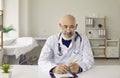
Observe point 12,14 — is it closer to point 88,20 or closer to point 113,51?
point 88,20

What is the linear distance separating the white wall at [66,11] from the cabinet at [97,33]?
0.52 feet

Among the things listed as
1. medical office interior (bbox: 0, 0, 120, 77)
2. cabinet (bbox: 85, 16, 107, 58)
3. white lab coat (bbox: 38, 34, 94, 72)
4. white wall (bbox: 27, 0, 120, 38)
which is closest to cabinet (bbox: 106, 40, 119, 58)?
medical office interior (bbox: 0, 0, 120, 77)

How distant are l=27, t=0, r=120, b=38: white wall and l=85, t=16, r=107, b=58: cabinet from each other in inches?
6.2

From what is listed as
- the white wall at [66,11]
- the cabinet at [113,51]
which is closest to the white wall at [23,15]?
the white wall at [66,11]

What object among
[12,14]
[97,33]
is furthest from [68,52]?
[97,33]

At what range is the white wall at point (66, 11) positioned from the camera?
688cm

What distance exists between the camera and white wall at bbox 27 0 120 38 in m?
6.88

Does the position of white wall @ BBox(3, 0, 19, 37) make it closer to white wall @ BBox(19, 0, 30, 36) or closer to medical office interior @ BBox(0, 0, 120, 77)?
white wall @ BBox(19, 0, 30, 36)

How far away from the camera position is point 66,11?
6.93 m

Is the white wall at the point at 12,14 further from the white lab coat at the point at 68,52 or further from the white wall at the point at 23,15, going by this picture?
the white lab coat at the point at 68,52

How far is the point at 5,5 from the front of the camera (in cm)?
628

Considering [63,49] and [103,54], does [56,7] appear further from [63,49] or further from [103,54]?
[63,49]

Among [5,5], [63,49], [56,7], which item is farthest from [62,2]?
[63,49]

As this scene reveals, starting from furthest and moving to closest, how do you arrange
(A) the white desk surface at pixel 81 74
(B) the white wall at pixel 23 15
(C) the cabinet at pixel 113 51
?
(C) the cabinet at pixel 113 51, (B) the white wall at pixel 23 15, (A) the white desk surface at pixel 81 74
